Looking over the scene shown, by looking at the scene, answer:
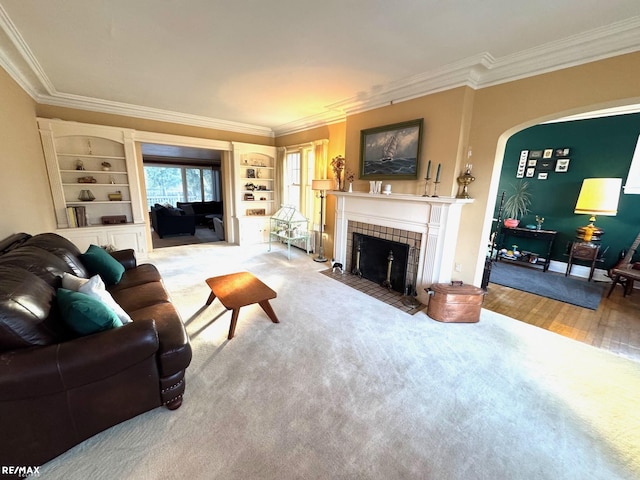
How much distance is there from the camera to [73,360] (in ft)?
4.09

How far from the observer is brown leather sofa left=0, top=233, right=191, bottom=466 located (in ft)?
3.84

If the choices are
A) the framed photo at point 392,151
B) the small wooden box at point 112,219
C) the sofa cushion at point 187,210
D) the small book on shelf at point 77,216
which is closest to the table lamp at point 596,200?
the framed photo at point 392,151

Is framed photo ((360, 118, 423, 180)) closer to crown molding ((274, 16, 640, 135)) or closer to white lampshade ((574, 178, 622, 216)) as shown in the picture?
crown molding ((274, 16, 640, 135))

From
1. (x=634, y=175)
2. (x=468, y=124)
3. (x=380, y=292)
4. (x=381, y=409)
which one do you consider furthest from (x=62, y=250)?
(x=634, y=175)

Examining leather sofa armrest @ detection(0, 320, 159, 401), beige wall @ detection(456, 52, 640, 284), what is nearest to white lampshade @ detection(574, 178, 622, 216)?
beige wall @ detection(456, 52, 640, 284)

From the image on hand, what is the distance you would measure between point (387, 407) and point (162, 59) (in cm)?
363

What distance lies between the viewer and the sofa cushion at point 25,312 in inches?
46.9

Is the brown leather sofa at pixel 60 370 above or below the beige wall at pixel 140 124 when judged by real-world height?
below

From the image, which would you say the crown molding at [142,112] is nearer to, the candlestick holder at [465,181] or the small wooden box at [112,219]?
the small wooden box at [112,219]

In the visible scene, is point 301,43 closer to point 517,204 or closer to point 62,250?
point 62,250

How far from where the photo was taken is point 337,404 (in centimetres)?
170

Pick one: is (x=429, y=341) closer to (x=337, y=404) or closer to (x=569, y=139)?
(x=337, y=404)

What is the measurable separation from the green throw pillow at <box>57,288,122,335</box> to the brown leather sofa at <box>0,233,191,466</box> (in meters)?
0.06

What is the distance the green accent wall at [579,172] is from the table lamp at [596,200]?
19cm
